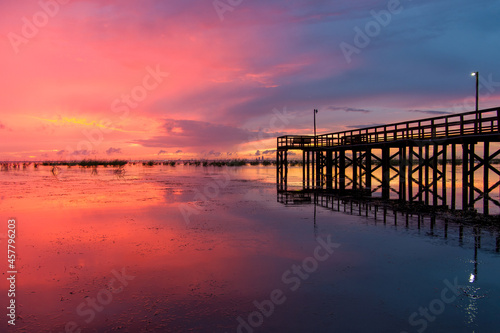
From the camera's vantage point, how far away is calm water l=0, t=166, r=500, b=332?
236 inches

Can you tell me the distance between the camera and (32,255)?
9945mm

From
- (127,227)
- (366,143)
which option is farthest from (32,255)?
(366,143)

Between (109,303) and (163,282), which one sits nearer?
(109,303)

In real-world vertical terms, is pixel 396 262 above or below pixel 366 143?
below

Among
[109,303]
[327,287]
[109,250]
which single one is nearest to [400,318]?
[327,287]

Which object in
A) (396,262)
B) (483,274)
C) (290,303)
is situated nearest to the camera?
(290,303)

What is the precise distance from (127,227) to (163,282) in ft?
22.5

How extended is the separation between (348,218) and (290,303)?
9.74 m

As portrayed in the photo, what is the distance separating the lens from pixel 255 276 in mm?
8094

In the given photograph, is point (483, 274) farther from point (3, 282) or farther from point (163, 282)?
point (3, 282)

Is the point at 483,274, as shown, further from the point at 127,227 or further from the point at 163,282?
the point at 127,227

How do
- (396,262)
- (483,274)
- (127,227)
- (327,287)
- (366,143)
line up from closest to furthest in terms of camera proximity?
(327,287) < (483,274) < (396,262) < (127,227) < (366,143)

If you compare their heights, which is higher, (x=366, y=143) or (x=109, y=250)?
(x=366, y=143)

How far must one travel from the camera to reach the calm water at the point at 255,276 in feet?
19.6
